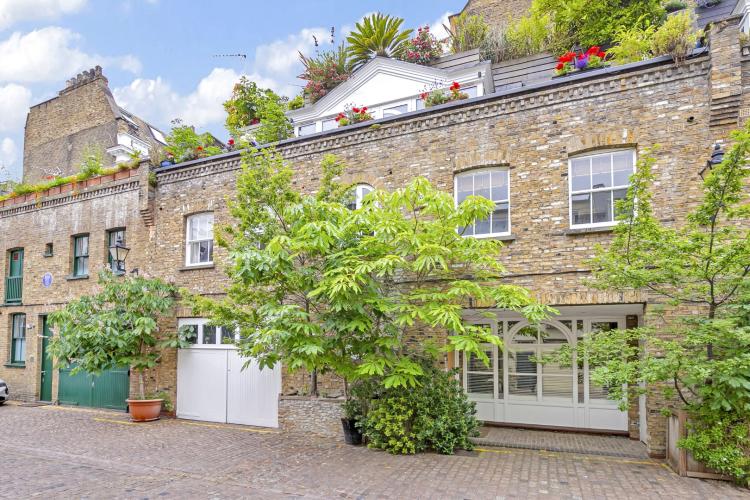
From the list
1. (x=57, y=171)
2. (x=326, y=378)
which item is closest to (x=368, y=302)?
(x=326, y=378)

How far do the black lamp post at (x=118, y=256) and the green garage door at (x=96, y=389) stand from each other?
2825 mm

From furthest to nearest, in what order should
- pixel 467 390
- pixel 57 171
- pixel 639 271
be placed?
1. pixel 57 171
2. pixel 467 390
3. pixel 639 271

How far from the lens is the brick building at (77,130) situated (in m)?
22.1

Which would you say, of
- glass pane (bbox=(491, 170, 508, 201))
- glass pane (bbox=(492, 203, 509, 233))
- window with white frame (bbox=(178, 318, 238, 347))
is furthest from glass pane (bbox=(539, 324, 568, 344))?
window with white frame (bbox=(178, 318, 238, 347))

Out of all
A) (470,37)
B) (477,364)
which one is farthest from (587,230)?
(470,37)

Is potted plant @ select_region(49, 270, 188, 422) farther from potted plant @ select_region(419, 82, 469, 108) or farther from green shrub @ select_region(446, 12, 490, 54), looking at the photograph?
green shrub @ select_region(446, 12, 490, 54)

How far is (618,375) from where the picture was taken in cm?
682

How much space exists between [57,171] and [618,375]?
990 inches

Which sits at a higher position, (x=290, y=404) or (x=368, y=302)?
(x=368, y=302)

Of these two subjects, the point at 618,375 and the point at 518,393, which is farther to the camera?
the point at 518,393

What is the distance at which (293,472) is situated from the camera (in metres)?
7.82

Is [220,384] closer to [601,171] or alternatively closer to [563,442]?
[563,442]

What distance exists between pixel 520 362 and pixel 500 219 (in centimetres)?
349

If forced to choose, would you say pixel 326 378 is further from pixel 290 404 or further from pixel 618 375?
pixel 618 375
